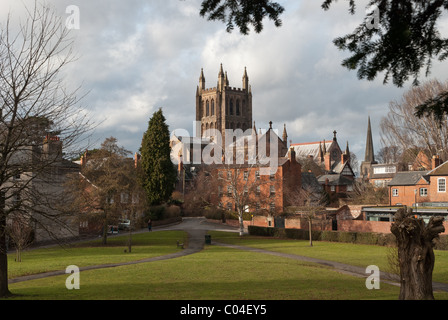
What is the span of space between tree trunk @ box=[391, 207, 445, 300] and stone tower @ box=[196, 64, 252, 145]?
10409 centimetres

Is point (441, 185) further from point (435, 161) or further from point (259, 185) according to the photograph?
point (259, 185)

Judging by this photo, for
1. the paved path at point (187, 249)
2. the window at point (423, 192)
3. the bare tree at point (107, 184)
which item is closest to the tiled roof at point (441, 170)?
the window at point (423, 192)

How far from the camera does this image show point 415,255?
1298cm

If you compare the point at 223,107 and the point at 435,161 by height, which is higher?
the point at 223,107

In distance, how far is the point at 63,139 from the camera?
44.7 feet

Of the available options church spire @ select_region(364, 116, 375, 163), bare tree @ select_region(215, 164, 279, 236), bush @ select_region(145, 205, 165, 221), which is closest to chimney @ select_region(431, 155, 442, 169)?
bare tree @ select_region(215, 164, 279, 236)

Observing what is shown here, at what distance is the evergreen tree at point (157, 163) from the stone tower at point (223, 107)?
53894 millimetres

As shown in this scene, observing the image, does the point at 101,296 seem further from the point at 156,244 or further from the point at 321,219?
the point at 321,219

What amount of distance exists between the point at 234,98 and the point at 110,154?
284ft

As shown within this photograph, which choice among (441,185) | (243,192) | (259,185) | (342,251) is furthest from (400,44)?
(441,185)

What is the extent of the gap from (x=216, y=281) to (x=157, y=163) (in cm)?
4384

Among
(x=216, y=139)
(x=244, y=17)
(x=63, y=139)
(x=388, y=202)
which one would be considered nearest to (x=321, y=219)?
(x=388, y=202)

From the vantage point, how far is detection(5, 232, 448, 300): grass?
16.0 m

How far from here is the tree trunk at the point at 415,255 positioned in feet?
42.1
